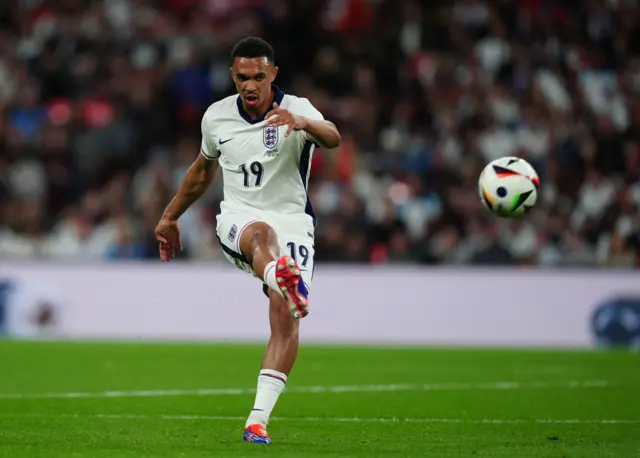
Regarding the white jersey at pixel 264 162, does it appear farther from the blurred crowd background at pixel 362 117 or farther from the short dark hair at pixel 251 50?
the blurred crowd background at pixel 362 117

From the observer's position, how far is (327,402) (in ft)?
38.0

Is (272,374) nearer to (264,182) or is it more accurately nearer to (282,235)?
(282,235)

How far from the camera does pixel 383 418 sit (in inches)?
399

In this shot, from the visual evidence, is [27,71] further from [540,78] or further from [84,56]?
[540,78]

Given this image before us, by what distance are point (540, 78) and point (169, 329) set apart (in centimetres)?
739

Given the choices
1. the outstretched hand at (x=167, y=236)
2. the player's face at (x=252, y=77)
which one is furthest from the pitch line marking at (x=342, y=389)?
the player's face at (x=252, y=77)

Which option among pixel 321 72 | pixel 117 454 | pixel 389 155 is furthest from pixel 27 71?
pixel 117 454

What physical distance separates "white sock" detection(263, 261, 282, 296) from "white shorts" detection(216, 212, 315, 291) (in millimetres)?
413

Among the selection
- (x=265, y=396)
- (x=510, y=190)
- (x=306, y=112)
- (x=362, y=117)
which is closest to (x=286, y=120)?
(x=306, y=112)

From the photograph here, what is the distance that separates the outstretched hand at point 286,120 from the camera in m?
7.96

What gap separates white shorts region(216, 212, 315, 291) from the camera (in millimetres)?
8492

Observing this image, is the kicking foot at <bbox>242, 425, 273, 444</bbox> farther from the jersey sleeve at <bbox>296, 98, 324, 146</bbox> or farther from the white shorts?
the jersey sleeve at <bbox>296, 98, 324, 146</bbox>

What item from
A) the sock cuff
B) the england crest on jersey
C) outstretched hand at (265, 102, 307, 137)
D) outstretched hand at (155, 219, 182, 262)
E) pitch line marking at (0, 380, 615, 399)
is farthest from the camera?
pitch line marking at (0, 380, 615, 399)

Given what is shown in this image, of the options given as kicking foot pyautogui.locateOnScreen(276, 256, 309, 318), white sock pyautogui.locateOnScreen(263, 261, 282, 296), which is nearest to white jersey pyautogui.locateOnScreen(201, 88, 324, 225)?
white sock pyautogui.locateOnScreen(263, 261, 282, 296)
